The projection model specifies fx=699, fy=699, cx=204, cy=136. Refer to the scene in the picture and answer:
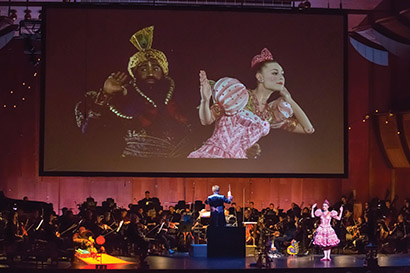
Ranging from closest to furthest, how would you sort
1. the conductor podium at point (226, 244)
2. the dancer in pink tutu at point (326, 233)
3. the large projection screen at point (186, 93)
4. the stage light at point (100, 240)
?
1. the stage light at point (100, 240)
2. the dancer in pink tutu at point (326, 233)
3. the conductor podium at point (226, 244)
4. the large projection screen at point (186, 93)

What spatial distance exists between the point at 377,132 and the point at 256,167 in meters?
3.87

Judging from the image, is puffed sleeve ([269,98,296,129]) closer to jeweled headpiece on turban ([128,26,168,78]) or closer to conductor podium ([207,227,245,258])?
jeweled headpiece on turban ([128,26,168,78])

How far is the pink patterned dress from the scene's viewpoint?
12391 millimetres

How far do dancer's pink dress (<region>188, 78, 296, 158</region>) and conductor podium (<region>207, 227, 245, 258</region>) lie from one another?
2482 mm

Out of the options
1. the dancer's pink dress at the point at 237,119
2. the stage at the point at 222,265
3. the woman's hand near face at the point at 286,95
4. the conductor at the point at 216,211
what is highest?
the woman's hand near face at the point at 286,95

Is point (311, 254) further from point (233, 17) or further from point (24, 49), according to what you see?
point (24, 49)

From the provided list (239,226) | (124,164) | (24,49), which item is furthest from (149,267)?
(24,49)

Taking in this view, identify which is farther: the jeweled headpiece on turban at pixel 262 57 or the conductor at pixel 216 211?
the jeweled headpiece on turban at pixel 262 57

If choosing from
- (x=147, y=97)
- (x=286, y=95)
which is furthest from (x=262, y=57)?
(x=147, y=97)

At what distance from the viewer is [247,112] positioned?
587 inches

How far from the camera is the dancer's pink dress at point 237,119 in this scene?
14.8m

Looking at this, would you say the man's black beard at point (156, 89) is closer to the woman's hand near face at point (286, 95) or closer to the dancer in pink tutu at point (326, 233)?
the woman's hand near face at point (286, 95)

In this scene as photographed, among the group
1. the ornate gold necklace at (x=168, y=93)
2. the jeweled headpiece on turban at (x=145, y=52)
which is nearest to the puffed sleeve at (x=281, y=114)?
the ornate gold necklace at (x=168, y=93)

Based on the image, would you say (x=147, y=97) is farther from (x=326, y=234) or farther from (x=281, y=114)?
(x=326, y=234)
